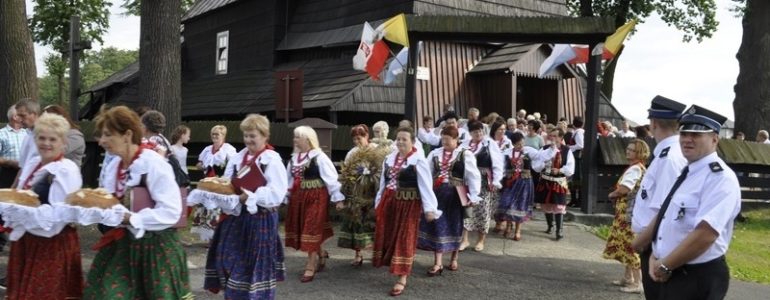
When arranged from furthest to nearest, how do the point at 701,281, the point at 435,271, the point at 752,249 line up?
1. the point at 752,249
2. the point at 435,271
3. the point at 701,281

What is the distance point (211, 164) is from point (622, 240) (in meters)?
5.71

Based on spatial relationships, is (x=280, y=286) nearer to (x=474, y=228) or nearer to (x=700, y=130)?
(x=474, y=228)

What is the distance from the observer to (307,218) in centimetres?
786

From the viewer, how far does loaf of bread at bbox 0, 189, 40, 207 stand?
170 inches

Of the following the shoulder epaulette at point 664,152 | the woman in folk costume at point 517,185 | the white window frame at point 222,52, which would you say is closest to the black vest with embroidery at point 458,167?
the woman in folk costume at point 517,185

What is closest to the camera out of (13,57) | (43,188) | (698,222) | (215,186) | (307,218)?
(698,222)

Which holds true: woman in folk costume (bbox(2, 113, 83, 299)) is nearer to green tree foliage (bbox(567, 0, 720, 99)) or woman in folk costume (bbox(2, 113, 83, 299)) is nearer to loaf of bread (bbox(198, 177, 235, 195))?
loaf of bread (bbox(198, 177, 235, 195))

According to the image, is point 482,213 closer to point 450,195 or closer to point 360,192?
point 450,195

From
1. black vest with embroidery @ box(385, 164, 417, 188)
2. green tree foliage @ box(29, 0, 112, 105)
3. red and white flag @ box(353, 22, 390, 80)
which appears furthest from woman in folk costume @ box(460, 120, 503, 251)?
green tree foliage @ box(29, 0, 112, 105)

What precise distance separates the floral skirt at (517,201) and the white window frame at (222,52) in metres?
17.2

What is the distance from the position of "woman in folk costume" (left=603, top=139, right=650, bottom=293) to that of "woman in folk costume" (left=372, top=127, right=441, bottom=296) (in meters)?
2.00

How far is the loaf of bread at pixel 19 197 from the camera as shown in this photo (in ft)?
14.2

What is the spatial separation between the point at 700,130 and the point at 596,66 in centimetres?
839

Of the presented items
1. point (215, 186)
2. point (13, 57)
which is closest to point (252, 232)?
point (215, 186)
